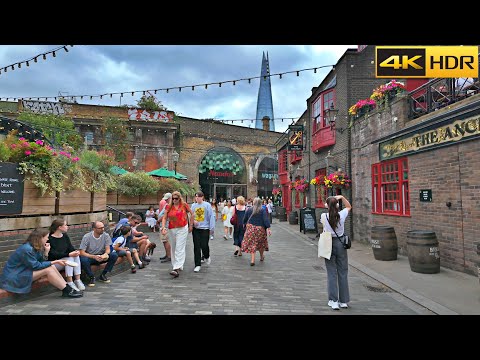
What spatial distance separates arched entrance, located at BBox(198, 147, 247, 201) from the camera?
29.2 metres

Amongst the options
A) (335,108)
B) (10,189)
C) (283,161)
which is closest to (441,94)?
(335,108)

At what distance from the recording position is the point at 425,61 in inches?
214

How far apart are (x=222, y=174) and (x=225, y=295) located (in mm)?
25061

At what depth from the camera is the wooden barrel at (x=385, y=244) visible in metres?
8.15

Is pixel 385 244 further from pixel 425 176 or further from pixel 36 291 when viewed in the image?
pixel 36 291

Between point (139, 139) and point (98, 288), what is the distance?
20.2 meters

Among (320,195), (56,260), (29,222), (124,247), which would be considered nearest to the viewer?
(56,260)

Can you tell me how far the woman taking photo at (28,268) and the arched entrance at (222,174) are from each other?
2392 cm

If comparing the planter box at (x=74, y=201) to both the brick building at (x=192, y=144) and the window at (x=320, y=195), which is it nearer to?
the window at (x=320, y=195)

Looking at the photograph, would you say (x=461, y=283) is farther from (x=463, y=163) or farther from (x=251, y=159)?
(x=251, y=159)

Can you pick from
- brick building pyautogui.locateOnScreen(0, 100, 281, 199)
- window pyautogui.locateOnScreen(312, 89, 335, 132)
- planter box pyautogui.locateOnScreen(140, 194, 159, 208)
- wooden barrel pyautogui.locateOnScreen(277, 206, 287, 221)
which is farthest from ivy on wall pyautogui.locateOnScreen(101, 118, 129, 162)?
window pyautogui.locateOnScreen(312, 89, 335, 132)

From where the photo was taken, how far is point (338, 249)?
4.69 m

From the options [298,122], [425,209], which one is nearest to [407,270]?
[425,209]

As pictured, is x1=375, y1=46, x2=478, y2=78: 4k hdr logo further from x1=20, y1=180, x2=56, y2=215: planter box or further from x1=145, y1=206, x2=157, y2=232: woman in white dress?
x1=145, y1=206, x2=157, y2=232: woman in white dress
